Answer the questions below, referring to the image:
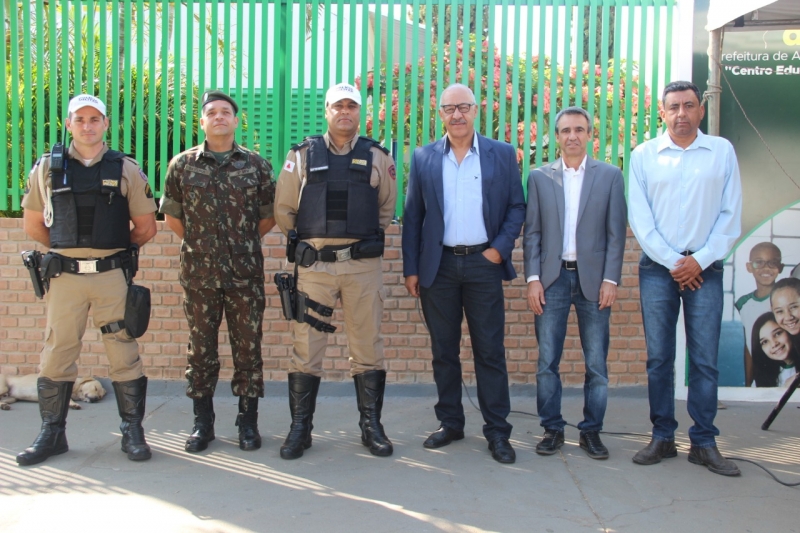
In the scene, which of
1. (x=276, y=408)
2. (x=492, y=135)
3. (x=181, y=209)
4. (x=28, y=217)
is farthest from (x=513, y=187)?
(x=28, y=217)

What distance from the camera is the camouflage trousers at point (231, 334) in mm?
4473

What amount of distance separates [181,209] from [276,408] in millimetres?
1691

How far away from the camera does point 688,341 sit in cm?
432

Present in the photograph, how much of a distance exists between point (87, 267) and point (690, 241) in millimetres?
3297

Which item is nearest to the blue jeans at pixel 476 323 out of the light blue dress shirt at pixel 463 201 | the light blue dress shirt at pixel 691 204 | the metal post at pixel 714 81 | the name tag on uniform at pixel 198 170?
the light blue dress shirt at pixel 463 201

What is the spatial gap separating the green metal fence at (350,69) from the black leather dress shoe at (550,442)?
2.12 metres

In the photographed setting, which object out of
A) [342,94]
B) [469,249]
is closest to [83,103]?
[342,94]

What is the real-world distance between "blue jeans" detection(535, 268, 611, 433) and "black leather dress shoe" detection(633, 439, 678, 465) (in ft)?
0.89

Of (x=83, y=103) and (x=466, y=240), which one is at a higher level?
(x=83, y=103)

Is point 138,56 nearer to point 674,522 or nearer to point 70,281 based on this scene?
point 70,281

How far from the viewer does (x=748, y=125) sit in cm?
548

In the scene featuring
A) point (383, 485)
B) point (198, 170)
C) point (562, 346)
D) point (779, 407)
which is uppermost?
point (198, 170)

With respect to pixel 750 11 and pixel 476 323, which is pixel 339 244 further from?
pixel 750 11

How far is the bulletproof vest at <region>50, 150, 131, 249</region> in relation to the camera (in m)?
4.22
